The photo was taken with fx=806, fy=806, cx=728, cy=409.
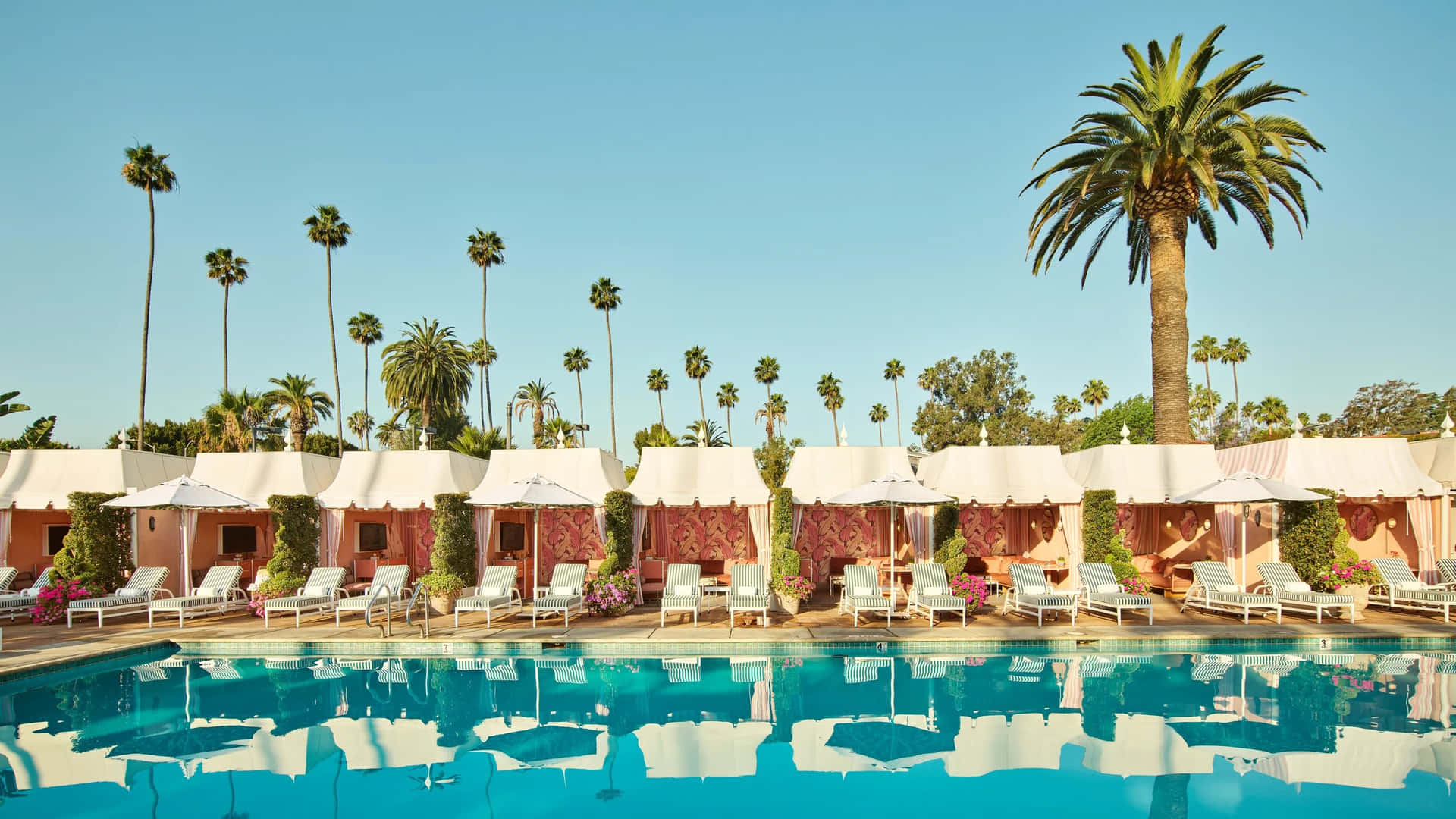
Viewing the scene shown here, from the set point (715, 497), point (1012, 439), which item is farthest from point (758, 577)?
point (1012, 439)

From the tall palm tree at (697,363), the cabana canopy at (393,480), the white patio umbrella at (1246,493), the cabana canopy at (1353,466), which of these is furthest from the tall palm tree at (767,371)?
the white patio umbrella at (1246,493)

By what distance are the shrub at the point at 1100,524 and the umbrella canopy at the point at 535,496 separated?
31.3 ft

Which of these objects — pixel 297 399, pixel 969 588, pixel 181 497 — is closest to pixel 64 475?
pixel 181 497

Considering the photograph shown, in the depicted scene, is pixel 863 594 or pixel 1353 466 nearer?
pixel 863 594

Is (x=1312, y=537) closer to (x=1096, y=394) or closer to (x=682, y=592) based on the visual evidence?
(x=682, y=592)

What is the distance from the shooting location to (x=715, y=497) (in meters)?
16.5

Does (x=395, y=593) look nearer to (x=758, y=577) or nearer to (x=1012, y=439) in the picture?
(x=758, y=577)

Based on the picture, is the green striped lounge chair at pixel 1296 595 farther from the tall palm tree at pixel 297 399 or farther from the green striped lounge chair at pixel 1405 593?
the tall palm tree at pixel 297 399

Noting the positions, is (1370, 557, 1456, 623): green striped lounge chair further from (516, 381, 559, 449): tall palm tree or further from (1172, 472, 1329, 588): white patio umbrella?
(516, 381, 559, 449): tall palm tree

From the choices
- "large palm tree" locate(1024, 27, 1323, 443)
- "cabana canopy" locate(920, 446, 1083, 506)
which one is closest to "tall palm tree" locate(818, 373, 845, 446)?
"large palm tree" locate(1024, 27, 1323, 443)

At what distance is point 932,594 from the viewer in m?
13.7

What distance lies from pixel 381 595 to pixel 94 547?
5.48 metres

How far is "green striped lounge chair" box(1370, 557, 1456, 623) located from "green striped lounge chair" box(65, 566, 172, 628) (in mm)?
21528

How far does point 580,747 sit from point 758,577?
19.8ft
